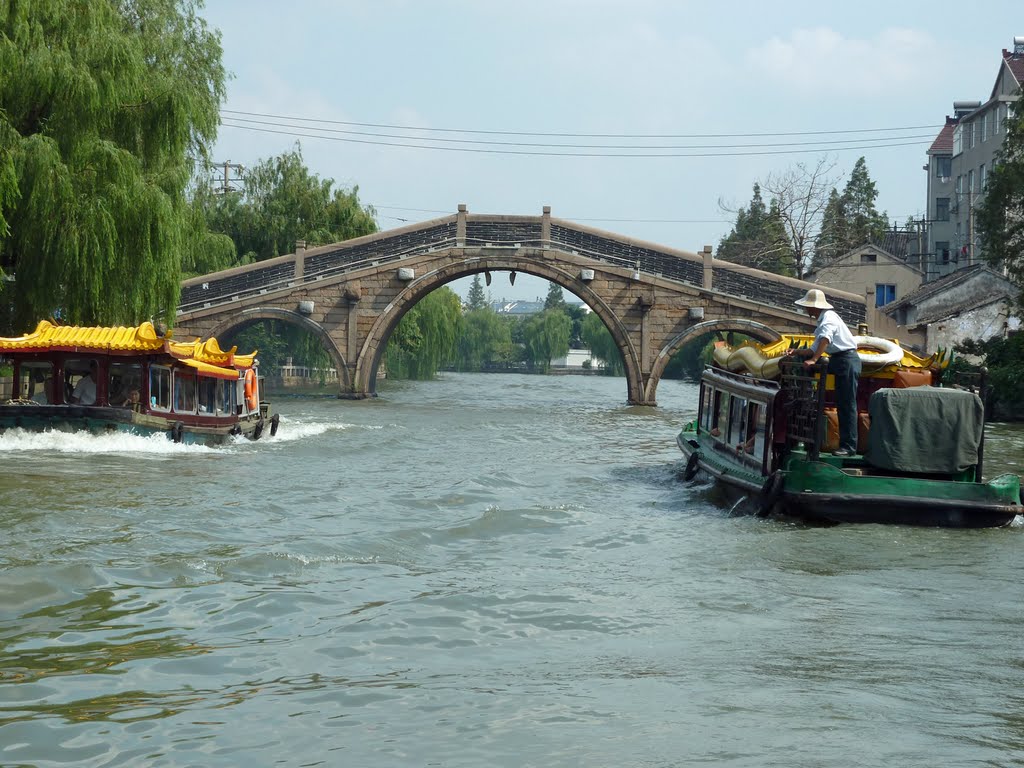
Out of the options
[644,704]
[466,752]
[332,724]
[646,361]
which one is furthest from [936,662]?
[646,361]

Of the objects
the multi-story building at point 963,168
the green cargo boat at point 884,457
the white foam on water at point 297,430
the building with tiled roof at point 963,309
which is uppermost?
the multi-story building at point 963,168

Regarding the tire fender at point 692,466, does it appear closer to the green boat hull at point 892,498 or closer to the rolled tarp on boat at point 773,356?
the rolled tarp on boat at point 773,356

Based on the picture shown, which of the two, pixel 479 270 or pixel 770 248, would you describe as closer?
pixel 479 270

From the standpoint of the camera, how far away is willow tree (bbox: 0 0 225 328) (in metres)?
17.9

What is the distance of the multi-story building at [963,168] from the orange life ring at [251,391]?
26.2m

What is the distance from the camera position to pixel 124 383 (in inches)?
688

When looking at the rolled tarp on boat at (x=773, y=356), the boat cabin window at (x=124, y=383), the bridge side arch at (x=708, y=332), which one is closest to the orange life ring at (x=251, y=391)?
the boat cabin window at (x=124, y=383)

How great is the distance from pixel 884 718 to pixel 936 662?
106 centimetres

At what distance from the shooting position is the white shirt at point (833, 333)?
1075cm

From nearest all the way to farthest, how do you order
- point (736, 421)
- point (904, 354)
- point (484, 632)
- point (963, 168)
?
point (484, 632) → point (904, 354) → point (736, 421) → point (963, 168)

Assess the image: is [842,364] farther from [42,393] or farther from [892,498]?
[42,393]

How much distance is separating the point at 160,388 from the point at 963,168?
36.6m

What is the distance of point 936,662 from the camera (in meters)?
6.38

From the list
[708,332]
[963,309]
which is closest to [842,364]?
[708,332]
